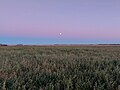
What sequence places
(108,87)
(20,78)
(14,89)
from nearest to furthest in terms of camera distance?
(14,89) < (108,87) < (20,78)

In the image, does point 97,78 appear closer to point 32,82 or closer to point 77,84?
point 77,84

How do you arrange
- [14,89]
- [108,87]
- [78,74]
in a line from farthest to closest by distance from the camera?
[78,74], [108,87], [14,89]

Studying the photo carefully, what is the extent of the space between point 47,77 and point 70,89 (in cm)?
152

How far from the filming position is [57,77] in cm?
849

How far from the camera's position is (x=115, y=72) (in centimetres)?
930

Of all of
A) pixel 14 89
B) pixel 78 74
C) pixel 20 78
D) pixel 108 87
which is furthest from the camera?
pixel 78 74

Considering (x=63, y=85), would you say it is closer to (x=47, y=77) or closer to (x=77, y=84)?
(x=77, y=84)

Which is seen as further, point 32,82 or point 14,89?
point 32,82

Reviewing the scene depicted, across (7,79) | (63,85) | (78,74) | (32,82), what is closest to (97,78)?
(78,74)

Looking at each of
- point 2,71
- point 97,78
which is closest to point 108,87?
point 97,78

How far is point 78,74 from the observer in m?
9.02

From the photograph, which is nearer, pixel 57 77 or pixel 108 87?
pixel 108 87

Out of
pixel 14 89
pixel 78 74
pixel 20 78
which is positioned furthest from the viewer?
pixel 78 74

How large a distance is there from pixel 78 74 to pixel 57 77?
868 millimetres
